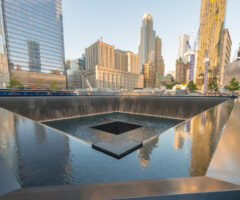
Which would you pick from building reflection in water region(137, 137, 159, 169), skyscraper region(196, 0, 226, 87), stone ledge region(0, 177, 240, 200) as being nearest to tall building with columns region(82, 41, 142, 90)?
skyscraper region(196, 0, 226, 87)

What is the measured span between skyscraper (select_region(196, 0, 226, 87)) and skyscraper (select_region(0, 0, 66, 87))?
356 ft

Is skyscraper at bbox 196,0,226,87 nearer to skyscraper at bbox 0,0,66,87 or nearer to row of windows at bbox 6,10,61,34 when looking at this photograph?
skyscraper at bbox 0,0,66,87

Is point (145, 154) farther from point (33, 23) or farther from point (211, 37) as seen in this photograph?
point (211, 37)

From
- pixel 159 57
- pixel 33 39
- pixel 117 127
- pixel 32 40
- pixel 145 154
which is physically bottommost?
pixel 117 127

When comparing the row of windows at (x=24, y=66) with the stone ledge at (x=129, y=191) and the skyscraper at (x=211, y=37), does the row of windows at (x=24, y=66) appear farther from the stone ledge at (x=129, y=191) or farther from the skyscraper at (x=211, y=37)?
the skyscraper at (x=211, y=37)

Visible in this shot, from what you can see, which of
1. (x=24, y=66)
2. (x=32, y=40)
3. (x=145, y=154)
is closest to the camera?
(x=145, y=154)

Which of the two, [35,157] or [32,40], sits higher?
[32,40]

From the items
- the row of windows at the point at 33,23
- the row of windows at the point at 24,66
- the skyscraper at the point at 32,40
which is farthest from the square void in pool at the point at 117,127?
the row of windows at the point at 33,23

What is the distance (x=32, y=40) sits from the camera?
69938 mm

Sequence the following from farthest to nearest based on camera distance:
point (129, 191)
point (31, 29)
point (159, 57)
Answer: point (159, 57) → point (31, 29) → point (129, 191)

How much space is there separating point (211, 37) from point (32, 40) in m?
129

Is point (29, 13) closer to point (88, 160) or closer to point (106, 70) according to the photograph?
point (106, 70)

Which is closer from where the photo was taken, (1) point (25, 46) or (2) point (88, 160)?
(2) point (88, 160)

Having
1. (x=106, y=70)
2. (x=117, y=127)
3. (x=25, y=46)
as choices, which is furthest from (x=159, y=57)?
(x=117, y=127)
